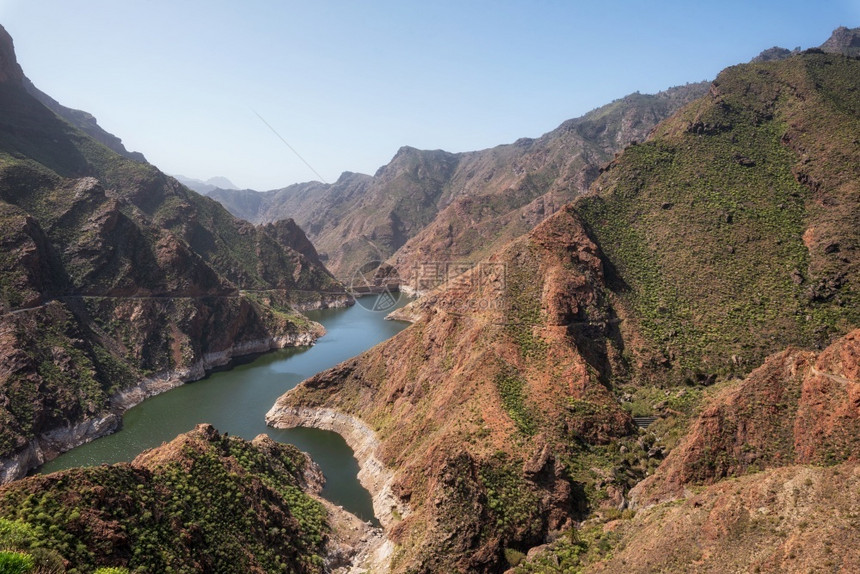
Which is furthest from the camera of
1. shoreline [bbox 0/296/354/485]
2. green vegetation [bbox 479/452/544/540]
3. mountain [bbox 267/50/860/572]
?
shoreline [bbox 0/296/354/485]

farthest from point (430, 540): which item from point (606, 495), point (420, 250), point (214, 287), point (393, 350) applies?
point (420, 250)

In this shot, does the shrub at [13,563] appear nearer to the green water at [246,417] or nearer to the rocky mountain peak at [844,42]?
the green water at [246,417]

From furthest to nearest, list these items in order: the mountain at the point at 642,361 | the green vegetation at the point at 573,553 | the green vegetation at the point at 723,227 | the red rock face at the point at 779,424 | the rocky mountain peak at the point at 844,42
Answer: the rocky mountain peak at the point at 844,42 → the green vegetation at the point at 723,227 → the mountain at the point at 642,361 → the green vegetation at the point at 573,553 → the red rock face at the point at 779,424

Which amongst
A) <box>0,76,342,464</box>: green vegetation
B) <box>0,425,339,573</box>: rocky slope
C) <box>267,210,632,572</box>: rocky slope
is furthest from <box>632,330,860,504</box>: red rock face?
<box>0,76,342,464</box>: green vegetation

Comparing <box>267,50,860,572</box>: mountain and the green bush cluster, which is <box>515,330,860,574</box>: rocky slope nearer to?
<box>267,50,860,572</box>: mountain

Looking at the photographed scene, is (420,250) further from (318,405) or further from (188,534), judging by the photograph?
(188,534)

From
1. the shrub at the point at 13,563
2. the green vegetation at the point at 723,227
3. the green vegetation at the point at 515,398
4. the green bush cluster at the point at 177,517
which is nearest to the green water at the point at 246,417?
the green bush cluster at the point at 177,517
